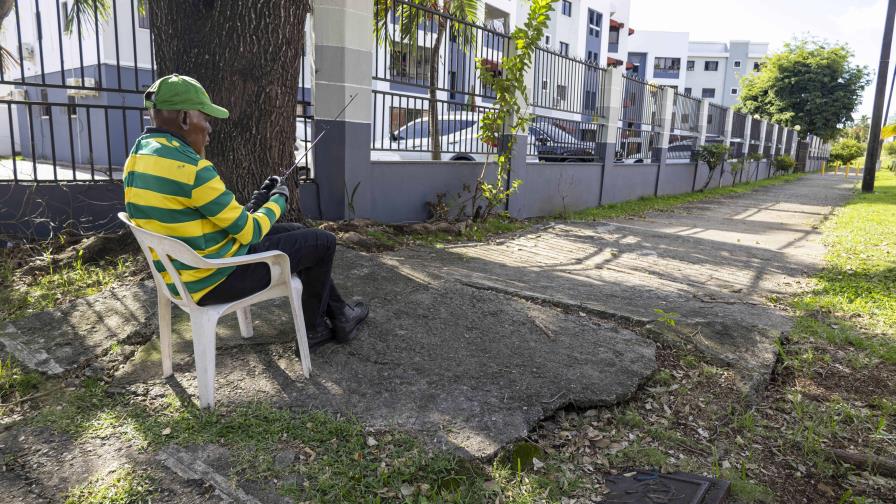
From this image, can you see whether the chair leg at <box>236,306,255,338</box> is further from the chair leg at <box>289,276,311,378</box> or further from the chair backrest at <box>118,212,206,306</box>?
the chair backrest at <box>118,212,206,306</box>

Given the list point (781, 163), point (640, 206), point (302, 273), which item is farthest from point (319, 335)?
point (781, 163)

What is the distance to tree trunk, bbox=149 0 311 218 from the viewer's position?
4.36m

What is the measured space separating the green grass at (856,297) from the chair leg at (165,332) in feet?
13.8

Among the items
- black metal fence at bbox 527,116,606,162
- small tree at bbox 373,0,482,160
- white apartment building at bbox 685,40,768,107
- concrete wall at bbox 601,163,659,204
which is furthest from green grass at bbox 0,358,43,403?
white apartment building at bbox 685,40,768,107

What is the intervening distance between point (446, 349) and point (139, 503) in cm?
185

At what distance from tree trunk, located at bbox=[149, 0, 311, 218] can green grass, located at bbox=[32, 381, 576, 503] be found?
222 cm

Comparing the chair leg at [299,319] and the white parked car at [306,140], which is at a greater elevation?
the white parked car at [306,140]

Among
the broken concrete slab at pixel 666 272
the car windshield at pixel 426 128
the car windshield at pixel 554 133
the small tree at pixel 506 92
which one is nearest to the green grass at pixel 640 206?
the broken concrete slab at pixel 666 272

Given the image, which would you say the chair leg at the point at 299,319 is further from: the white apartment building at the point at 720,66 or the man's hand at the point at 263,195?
the white apartment building at the point at 720,66

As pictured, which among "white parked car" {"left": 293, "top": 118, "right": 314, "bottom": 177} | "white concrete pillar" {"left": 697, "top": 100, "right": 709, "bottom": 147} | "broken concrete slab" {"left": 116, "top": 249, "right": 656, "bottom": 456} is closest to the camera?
"broken concrete slab" {"left": 116, "top": 249, "right": 656, "bottom": 456}

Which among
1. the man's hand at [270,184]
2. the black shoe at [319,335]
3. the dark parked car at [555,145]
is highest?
the dark parked car at [555,145]

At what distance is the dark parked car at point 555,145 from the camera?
32.9ft

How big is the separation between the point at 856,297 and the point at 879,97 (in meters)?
15.3

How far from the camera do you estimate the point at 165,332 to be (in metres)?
3.16
